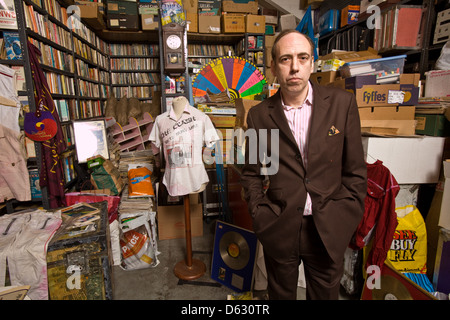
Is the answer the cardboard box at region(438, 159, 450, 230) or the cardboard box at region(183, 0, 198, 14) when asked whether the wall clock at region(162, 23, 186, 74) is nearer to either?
the cardboard box at region(183, 0, 198, 14)

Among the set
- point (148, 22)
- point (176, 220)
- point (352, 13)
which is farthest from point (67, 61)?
point (352, 13)

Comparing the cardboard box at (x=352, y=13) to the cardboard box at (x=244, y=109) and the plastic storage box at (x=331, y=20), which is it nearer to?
the plastic storage box at (x=331, y=20)

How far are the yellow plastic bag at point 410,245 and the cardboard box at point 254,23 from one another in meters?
4.02

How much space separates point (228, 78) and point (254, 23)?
4.67ft

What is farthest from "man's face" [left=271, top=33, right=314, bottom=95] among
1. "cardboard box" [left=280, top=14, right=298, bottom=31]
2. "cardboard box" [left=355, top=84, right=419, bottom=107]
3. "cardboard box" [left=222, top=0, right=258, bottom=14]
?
"cardboard box" [left=222, top=0, right=258, bottom=14]

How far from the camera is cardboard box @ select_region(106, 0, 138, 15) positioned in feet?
13.6

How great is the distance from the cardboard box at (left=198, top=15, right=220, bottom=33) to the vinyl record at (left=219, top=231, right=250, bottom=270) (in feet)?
12.6

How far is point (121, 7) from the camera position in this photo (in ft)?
13.7

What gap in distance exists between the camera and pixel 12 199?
7.34ft

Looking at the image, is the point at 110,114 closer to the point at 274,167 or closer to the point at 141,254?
the point at 141,254

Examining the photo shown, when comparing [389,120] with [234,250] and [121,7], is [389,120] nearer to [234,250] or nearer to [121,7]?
[234,250]

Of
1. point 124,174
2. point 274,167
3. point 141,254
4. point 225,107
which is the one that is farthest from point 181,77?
point 274,167

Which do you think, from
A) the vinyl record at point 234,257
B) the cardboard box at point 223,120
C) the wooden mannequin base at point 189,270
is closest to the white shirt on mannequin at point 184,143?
the vinyl record at point 234,257

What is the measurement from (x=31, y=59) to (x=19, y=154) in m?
0.83
